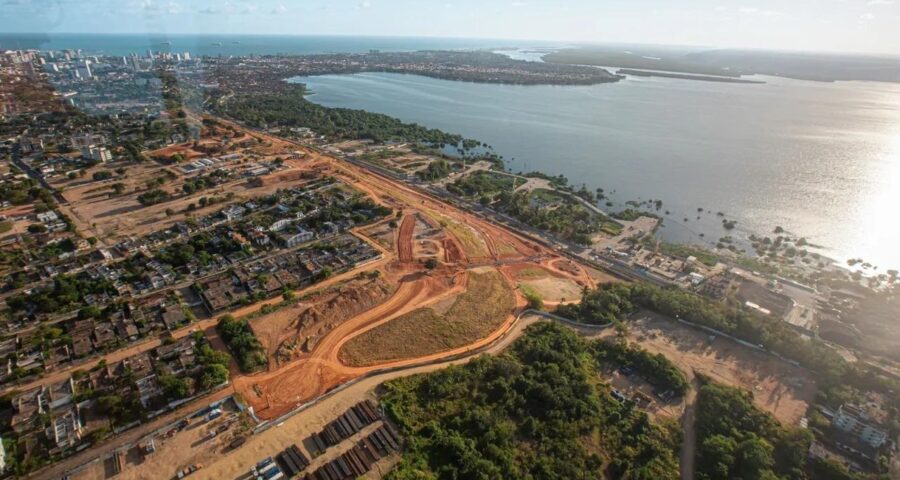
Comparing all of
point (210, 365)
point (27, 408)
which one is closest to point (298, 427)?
point (210, 365)

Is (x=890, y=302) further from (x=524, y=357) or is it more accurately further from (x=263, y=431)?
(x=263, y=431)

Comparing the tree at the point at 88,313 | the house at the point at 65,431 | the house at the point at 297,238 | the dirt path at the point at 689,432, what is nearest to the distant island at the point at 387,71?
the house at the point at 297,238

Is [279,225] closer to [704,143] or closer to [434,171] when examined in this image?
[434,171]

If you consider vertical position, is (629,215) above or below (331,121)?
below

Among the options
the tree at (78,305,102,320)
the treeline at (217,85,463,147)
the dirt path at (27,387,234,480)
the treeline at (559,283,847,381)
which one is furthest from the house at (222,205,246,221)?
the treeline at (217,85,463,147)

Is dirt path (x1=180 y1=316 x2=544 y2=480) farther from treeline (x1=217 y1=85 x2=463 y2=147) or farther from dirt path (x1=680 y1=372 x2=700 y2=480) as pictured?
treeline (x1=217 y1=85 x2=463 y2=147)

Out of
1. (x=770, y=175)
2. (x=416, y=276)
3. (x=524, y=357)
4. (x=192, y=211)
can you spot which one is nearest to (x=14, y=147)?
(x=192, y=211)
